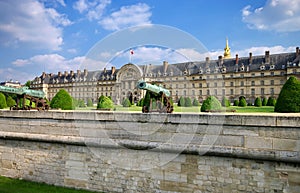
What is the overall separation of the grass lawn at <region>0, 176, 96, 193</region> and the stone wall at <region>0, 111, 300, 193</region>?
0.77 feet

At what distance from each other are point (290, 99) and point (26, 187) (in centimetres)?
1019

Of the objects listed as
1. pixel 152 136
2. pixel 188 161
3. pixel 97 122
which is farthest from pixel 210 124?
pixel 97 122

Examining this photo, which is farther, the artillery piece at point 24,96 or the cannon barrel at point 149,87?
the artillery piece at point 24,96

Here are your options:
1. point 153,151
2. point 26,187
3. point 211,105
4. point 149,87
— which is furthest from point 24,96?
point 211,105

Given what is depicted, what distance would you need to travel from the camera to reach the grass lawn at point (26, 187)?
24.7ft

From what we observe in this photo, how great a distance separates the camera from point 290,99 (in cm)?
995

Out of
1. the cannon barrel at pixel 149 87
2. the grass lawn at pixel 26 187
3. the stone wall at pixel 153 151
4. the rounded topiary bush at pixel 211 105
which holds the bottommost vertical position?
the grass lawn at pixel 26 187

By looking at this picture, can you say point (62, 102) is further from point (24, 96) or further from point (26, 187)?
point (26, 187)

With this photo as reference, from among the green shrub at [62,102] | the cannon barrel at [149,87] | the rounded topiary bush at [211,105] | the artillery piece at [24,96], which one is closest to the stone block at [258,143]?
the cannon barrel at [149,87]

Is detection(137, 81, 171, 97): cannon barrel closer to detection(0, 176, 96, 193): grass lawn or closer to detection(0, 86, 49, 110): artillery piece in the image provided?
detection(0, 176, 96, 193): grass lawn

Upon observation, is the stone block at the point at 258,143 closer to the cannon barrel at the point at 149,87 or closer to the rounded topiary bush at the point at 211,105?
the cannon barrel at the point at 149,87

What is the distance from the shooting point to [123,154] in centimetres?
712

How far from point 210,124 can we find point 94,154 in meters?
3.64

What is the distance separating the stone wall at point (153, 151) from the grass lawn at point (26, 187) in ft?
0.77
